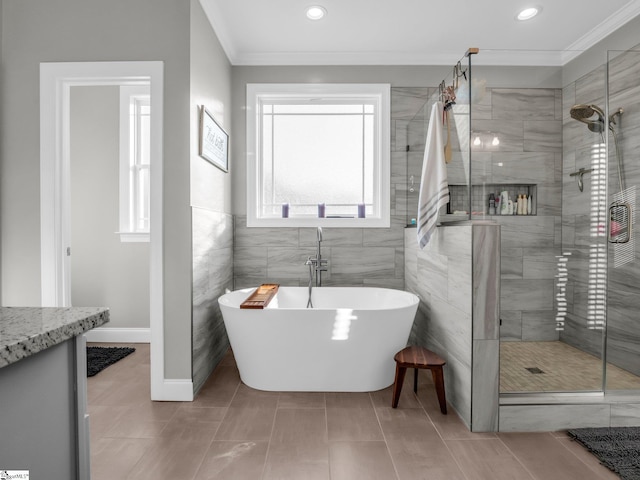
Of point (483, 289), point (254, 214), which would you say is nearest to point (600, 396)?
point (483, 289)

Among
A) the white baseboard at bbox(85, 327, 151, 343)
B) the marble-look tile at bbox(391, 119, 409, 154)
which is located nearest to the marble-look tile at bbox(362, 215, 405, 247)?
the marble-look tile at bbox(391, 119, 409, 154)

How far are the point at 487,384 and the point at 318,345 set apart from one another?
997 mm

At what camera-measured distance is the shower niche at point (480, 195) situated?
2.24 metres

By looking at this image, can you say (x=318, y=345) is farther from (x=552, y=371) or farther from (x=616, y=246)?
(x=616, y=246)

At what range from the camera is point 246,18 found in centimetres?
282

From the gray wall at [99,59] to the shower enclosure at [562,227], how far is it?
173cm

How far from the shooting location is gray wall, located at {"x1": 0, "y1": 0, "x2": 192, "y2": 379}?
2.30 meters

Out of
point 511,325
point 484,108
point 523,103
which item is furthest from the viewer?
point 523,103

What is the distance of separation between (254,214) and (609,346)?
2788mm

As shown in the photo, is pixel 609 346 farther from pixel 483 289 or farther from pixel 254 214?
pixel 254 214

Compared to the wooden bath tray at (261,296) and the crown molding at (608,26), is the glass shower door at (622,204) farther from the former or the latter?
the wooden bath tray at (261,296)

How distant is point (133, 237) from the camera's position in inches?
135

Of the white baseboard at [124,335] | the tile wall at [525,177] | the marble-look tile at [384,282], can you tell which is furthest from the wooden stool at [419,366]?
the white baseboard at [124,335]

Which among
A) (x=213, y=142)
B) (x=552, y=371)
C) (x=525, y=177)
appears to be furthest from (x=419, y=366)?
(x=213, y=142)
